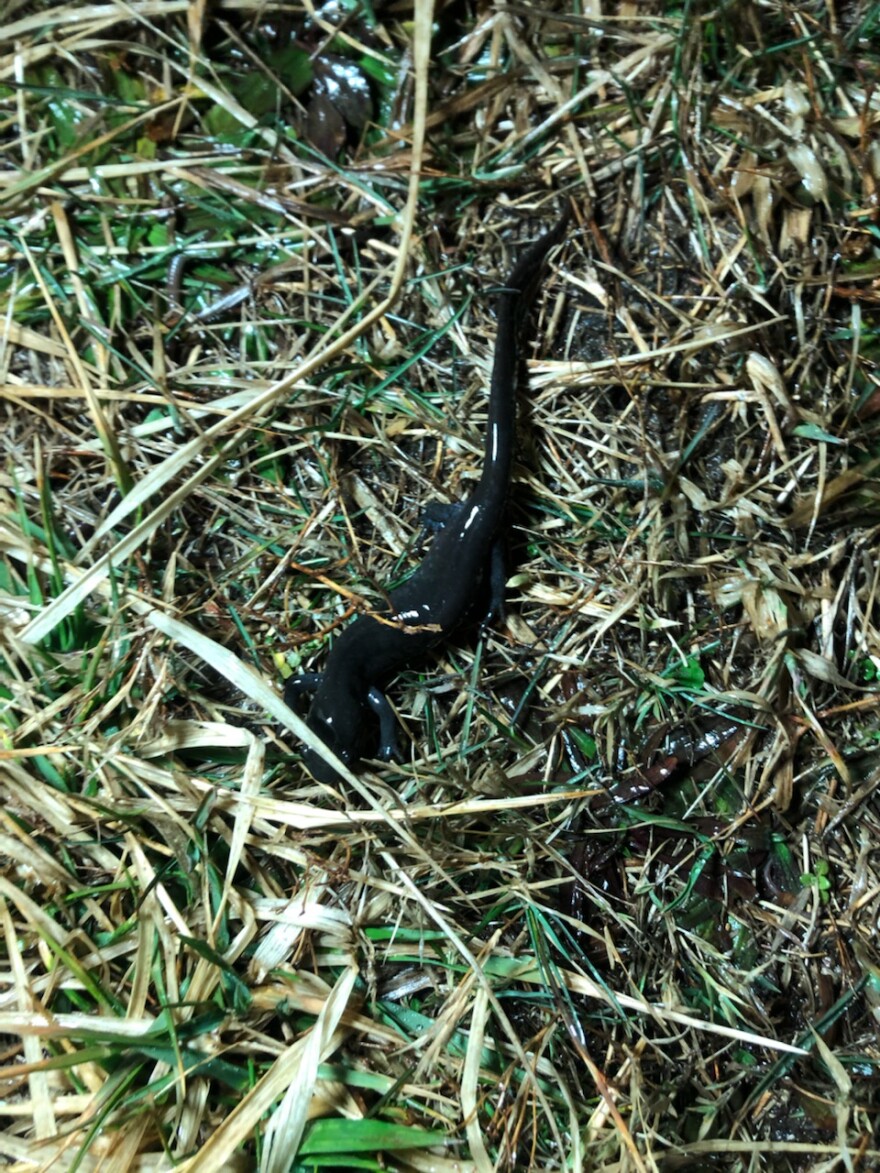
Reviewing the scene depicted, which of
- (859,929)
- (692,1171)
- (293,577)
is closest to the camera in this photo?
(692,1171)

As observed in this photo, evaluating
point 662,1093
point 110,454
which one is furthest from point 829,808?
point 110,454

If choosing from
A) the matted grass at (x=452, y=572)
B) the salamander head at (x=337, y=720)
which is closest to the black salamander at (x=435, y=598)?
the salamander head at (x=337, y=720)

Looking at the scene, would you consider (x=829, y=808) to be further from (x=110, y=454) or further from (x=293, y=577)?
(x=110, y=454)

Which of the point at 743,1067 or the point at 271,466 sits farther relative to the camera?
the point at 271,466

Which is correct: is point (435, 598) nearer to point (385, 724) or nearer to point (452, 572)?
point (452, 572)

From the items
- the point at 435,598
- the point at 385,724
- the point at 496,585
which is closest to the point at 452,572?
the point at 435,598

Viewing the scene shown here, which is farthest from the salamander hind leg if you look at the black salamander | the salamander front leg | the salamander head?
the salamander head
